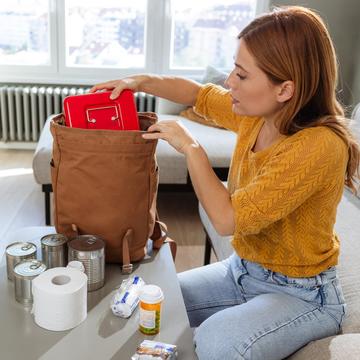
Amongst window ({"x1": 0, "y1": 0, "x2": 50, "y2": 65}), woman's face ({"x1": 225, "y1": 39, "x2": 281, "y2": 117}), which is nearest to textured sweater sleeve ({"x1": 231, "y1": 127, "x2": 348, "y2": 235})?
woman's face ({"x1": 225, "y1": 39, "x2": 281, "y2": 117})

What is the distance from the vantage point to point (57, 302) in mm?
1000

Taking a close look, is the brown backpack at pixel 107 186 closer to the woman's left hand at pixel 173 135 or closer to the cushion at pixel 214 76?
the woman's left hand at pixel 173 135

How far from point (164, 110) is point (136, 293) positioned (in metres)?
2.45

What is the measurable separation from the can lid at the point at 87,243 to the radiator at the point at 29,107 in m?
2.76

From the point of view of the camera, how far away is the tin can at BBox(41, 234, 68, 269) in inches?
46.1

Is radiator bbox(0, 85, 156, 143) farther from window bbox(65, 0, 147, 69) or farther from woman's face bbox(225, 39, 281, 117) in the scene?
woman's face bbox(225, 39, 281, 117)

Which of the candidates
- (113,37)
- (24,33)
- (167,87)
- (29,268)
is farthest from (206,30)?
(29,268)

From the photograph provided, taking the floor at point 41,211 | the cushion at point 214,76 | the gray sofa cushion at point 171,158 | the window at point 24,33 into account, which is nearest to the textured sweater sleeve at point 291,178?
the floor at point 41,211

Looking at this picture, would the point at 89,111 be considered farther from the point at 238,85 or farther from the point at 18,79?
the point at 18,79

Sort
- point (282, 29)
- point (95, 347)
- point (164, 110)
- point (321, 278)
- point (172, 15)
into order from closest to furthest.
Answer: point (95, 347)
point (282, 29)
point (321, 278)
point (164, 110)
point (172, 15)

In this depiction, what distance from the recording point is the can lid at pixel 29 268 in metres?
1.09

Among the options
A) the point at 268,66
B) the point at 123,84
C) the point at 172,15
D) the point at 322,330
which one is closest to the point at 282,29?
the point at 268,66

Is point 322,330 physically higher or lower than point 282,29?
lower

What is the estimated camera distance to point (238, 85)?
118 centimetres
